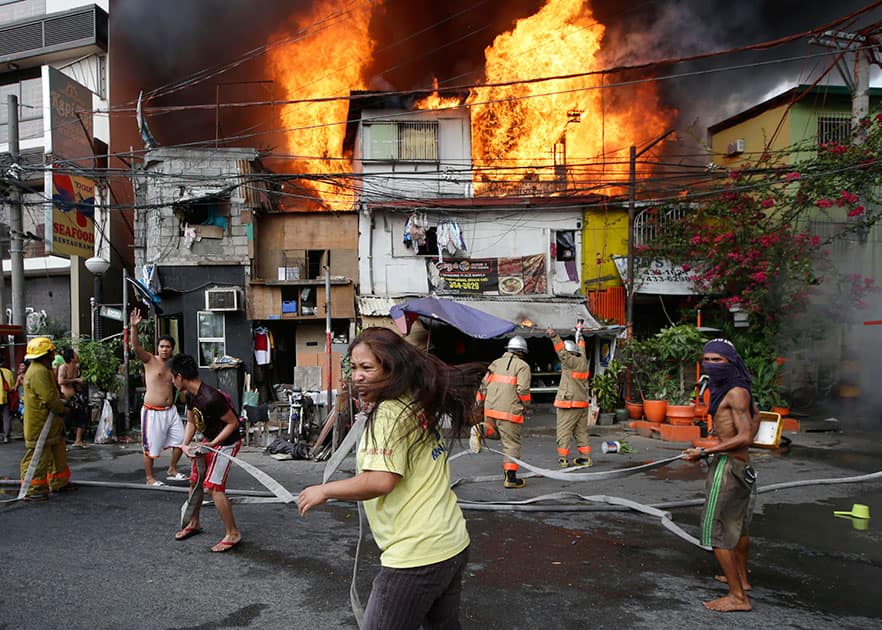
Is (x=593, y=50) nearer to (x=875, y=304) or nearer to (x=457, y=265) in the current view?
(x=457, y=265)

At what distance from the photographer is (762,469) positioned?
8938 mm

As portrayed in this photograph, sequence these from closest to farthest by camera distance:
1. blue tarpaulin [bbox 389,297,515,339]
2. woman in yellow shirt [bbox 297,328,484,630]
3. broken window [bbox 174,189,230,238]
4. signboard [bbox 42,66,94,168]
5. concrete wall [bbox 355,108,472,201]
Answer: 1. woman in yellow shirt [bbox 297,328,484,630]
2. blue tarpaulin [bbox 389,297,515,339]
3. signboard [bbox 42,66,94,168]
4. broken window [bbox 174,189,230,238]
5. concrete wall [bbox 355,108,472,201]

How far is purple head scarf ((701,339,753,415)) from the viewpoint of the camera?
4.20 meters

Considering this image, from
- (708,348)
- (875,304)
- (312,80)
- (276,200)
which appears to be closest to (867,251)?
(875,304)

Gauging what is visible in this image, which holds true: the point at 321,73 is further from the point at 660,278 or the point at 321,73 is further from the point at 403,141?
the point at 660,278

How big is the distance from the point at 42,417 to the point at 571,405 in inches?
256

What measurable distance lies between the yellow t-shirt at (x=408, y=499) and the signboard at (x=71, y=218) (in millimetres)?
13338

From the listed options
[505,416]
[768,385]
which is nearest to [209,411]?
[505,416]

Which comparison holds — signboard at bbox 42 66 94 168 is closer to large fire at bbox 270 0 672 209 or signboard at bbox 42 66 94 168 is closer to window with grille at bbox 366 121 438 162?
large fire at bbox 270 0 672 209

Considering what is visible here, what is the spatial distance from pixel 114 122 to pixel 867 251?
75.4 ft

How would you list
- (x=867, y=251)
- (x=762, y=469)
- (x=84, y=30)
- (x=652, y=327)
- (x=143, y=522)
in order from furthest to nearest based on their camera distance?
1. (x=84, y=30)
2. (x=652, y=327)
3. (x=867, y=251)
4. (x=762, y=469)
5. (x=143, y=522)

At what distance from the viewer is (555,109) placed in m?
20.4

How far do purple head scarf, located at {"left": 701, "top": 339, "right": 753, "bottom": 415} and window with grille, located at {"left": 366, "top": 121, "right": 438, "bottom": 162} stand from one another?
1391cm

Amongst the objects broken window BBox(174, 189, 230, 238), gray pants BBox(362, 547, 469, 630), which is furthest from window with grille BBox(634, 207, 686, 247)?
gray pants BBox(362, 547, 469, 630)
